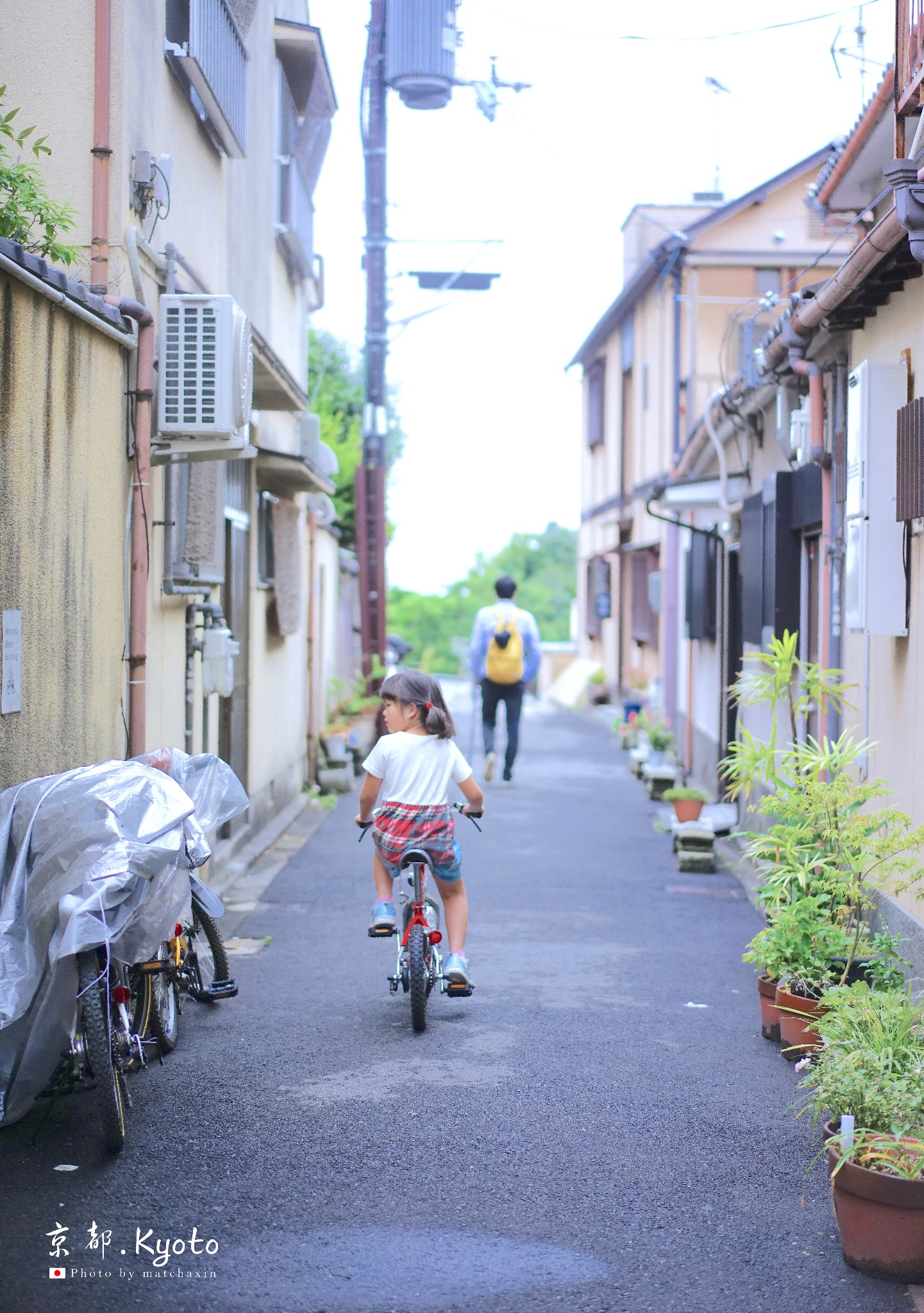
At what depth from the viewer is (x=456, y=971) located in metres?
6.14

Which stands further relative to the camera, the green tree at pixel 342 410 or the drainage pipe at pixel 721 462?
the green tree at pixel 342 410

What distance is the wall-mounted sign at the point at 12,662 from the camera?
16.2 ft

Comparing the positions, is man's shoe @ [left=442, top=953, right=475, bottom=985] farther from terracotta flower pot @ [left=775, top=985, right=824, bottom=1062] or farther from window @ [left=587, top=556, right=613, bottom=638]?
window @ [left=587, top=556, right=613, bottom=638]

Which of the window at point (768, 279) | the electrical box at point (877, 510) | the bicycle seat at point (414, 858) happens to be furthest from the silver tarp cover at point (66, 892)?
the window at point (768, 279)

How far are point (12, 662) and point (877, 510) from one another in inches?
158

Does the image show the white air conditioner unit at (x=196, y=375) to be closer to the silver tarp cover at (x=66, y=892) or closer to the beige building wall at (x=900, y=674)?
the silver tarp cover at (x=66, y=892)

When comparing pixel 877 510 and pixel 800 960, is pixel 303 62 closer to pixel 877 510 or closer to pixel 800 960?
pixel 877 510

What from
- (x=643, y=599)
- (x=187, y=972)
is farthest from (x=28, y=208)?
(x=643, y=599)

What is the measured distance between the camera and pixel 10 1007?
14.1ft

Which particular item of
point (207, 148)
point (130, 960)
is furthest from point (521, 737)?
point (130, 960)

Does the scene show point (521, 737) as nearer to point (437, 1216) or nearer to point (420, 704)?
point (420, 704)

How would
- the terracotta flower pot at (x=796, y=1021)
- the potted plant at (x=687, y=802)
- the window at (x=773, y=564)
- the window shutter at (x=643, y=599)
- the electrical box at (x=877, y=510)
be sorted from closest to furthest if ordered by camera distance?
the terracotta flower pot at (x=796, y=1021) → the electrical box at (x=877, y=510) → the window at (x=773, y=564) → the potted plant at (x=687, y=802) → the window shutter at (x=643, y=599)

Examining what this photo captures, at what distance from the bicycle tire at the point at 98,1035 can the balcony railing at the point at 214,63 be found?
5.17m

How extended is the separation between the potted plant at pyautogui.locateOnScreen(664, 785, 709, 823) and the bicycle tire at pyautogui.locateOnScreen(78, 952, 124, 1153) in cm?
758
